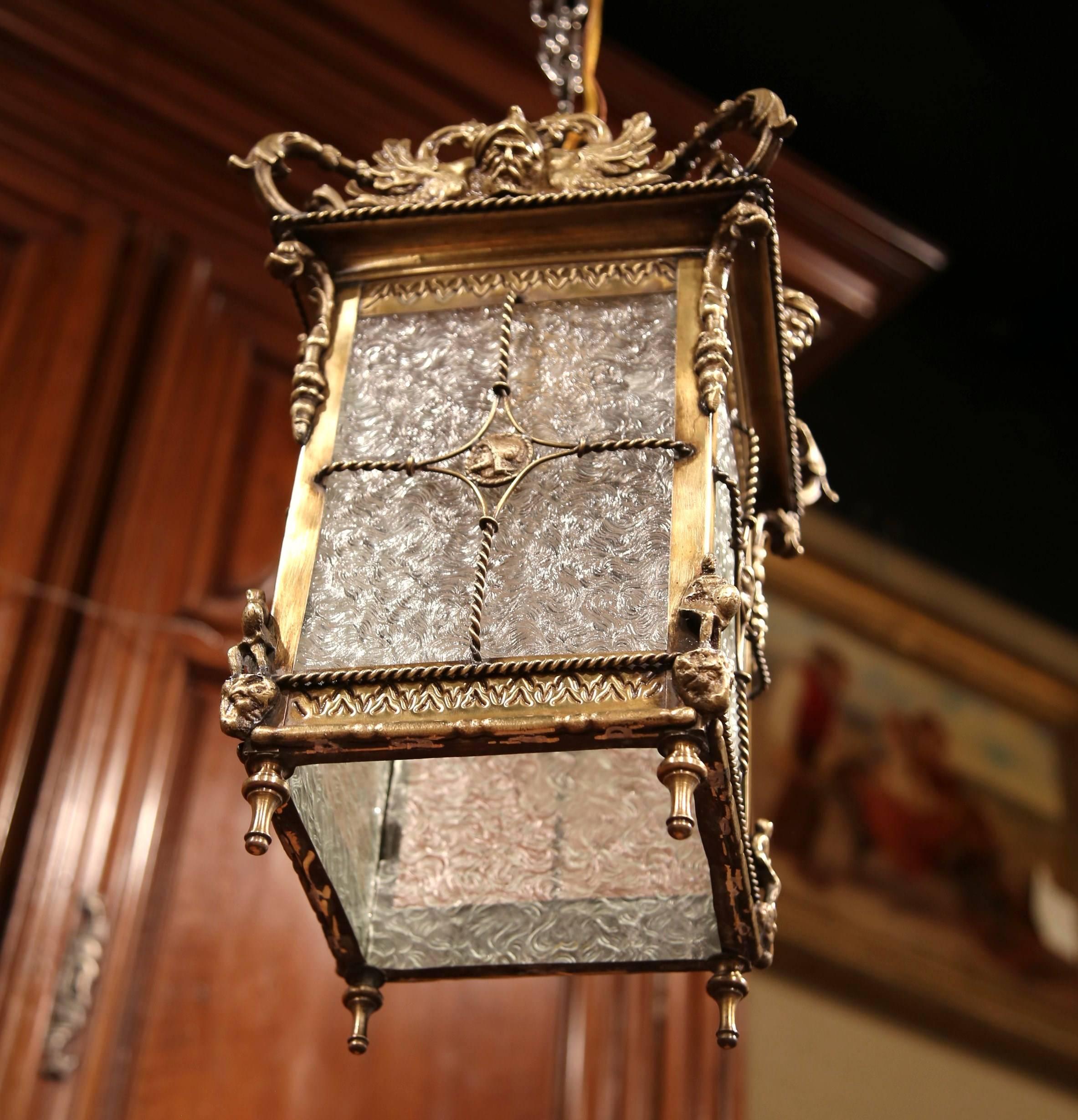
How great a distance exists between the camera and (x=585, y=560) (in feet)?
5.74

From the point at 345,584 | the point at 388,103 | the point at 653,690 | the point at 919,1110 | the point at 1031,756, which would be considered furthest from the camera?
the point at 1031,756

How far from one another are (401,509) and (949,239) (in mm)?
3331

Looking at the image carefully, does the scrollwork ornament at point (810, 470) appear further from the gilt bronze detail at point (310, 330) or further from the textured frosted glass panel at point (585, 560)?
the gilt bronze detail at point (310, 330)

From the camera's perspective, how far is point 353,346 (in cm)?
200

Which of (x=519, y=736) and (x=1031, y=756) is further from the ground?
(x=1031, y=756)

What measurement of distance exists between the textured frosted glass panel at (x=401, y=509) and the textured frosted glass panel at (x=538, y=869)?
451 millimetres

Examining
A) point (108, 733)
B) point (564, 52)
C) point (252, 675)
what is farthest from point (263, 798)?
point (108, 733)

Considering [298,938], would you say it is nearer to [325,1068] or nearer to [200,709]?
[325,1068]

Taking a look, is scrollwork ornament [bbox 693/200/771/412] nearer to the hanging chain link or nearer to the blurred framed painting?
the hanging chain link

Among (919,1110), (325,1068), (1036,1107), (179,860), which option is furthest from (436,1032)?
(1036,1107)

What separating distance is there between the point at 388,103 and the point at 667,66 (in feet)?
2.49

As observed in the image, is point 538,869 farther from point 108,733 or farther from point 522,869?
point 108,733

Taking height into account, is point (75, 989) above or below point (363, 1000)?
above

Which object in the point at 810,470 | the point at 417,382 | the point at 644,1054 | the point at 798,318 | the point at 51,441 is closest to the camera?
the point at 417,382
